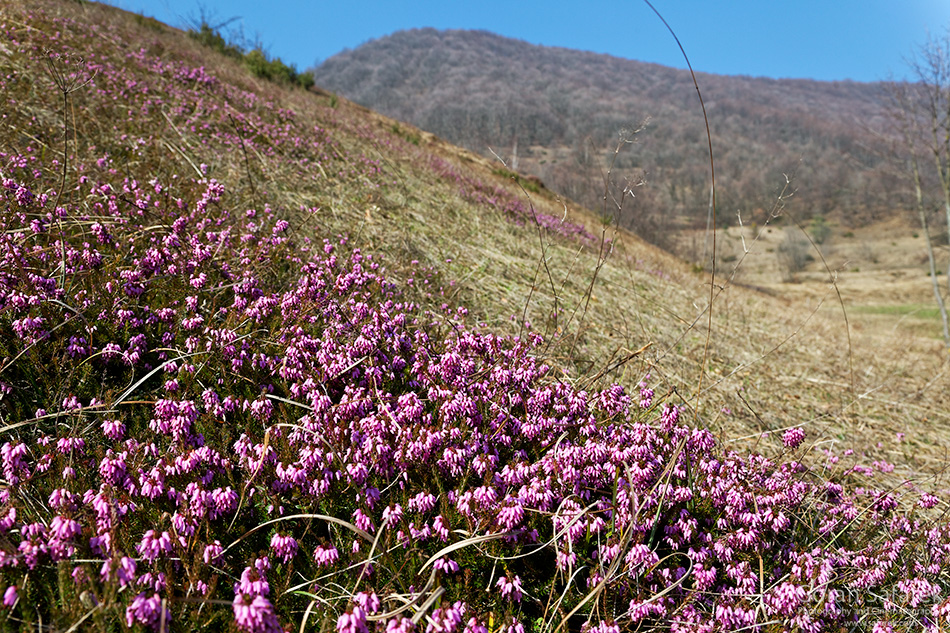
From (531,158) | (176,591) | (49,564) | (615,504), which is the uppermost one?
(531,158)

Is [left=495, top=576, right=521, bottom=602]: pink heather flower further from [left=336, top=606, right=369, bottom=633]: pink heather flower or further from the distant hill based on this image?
the distant hill

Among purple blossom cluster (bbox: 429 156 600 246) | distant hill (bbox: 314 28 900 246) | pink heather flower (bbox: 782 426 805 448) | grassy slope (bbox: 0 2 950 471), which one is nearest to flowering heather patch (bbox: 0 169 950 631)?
pink heather flower (bbox: 782 426 805 448)

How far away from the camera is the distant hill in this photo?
6600 cm

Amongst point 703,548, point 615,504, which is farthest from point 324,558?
point 703,548

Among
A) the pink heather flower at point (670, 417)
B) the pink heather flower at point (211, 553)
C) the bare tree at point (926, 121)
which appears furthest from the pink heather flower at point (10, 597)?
the bare tree at point (926, 121)

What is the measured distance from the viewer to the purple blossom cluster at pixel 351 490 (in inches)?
77.6

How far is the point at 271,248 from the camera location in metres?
5.12

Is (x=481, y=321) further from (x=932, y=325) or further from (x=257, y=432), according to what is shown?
(x=932, y=325)

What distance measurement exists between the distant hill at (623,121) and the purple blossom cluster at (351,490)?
17993 mm

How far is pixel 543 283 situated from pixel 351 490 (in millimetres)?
6346

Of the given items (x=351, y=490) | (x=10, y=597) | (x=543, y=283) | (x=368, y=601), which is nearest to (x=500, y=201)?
(x=543, y=283)

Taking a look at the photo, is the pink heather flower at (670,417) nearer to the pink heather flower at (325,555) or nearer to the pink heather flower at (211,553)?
the pink heather flower at (325,555)

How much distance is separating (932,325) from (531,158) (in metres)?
75.6

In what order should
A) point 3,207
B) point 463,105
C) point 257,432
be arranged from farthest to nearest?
point 463,105
point 3,207
point 257,432
